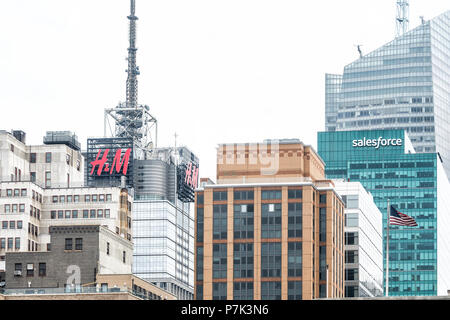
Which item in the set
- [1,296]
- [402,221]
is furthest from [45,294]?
[402,221]

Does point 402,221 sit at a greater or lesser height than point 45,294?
greater

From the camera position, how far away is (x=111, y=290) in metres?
194

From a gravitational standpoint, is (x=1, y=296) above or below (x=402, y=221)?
below
